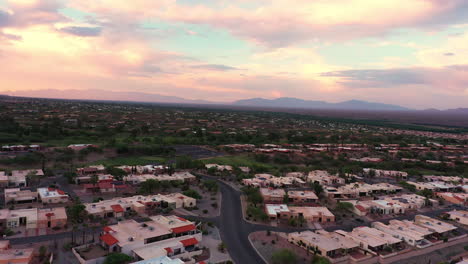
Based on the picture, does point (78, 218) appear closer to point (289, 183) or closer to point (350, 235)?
point (350, 235)

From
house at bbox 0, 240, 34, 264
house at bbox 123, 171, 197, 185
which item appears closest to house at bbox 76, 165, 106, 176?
house at bbox 123, 171, 197, 185

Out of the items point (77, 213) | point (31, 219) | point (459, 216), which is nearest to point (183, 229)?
point (77, 213)

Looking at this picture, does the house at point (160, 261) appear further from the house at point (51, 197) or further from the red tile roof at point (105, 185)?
the red tile roof at point (105, 185)

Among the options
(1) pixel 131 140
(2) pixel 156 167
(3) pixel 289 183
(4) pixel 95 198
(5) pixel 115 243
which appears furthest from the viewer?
(1) pixel 131 140

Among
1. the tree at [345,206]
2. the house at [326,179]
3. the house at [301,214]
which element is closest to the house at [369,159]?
the house at [326,179]

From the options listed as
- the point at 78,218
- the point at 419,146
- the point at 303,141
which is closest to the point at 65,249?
the point at 78,218

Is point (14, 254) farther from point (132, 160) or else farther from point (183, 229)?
point (132, 160)
